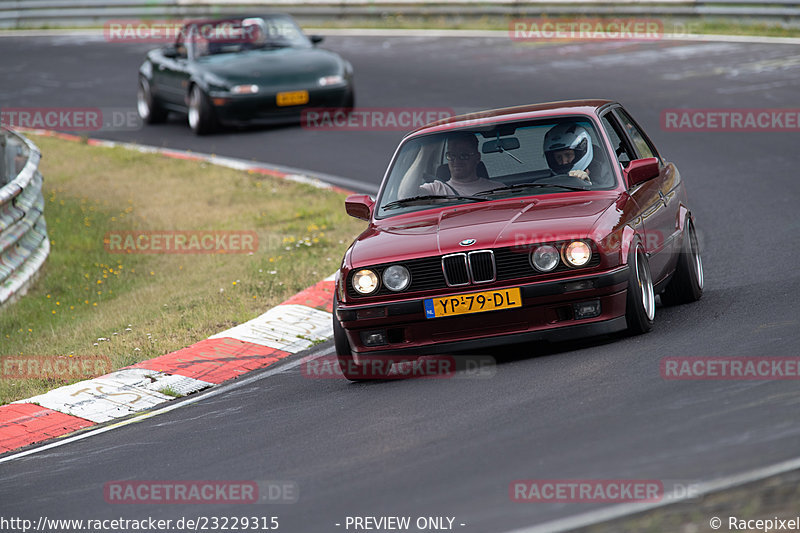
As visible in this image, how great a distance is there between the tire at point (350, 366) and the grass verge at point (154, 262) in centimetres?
206

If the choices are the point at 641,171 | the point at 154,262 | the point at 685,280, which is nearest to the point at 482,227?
the point at 641,171

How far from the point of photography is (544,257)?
267 inches

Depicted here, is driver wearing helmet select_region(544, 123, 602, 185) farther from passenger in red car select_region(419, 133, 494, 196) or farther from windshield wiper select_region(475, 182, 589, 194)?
passenger in red car select_region(419, 133, 494, 196)

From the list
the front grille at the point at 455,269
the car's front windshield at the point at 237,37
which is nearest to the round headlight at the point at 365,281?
the front grille at the point at 455,269

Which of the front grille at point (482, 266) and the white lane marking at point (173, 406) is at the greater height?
the front grille at point (482, 266)

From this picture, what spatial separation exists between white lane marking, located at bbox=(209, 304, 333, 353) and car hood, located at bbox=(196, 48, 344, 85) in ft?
27.9

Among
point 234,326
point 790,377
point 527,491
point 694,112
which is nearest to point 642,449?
point 527,491

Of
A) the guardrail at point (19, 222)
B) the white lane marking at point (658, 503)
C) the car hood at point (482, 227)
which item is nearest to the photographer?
the white lane marking at point (658, 503)

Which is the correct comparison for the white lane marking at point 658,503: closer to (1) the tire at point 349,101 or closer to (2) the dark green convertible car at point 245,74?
(2) the dark green convertible car at point 245,74

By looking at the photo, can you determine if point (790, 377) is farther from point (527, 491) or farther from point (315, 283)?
point (315, 283)

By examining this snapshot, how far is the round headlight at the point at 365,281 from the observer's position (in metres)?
6.95

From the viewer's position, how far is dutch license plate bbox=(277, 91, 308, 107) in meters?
17.5

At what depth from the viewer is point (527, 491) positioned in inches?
189

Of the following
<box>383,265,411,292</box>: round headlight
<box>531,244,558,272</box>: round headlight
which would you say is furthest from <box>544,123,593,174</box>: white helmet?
<box>383,265,411,292</box>: round headlight
